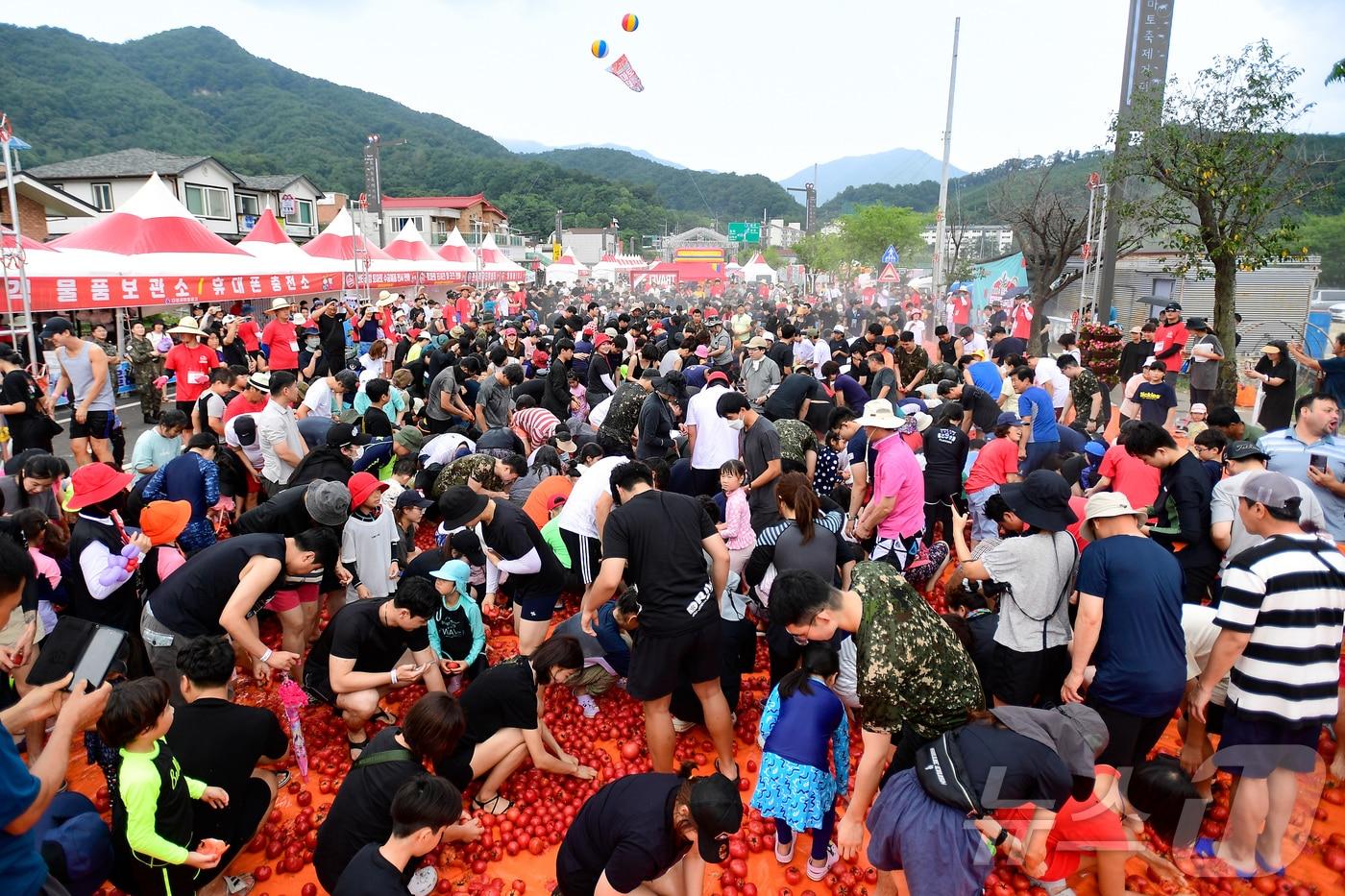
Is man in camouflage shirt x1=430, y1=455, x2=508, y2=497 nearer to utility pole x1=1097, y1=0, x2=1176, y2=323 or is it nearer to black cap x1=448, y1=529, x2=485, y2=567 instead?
black cap x1=448, y1=529, x2=485, y2=567

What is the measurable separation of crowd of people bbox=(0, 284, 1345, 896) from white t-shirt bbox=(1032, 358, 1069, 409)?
1.93 m

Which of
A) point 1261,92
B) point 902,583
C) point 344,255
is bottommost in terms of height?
point 902,583

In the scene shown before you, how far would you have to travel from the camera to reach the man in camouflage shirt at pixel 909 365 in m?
9.69

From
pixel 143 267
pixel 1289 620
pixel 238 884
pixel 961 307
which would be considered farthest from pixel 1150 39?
pixel 238 884

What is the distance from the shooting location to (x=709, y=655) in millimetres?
3707

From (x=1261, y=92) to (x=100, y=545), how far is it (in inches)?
571

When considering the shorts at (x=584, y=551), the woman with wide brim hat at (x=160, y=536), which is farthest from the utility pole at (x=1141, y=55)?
the woman with wide brim hat at (x=160, y=536)

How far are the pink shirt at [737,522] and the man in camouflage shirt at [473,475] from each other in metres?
1.64

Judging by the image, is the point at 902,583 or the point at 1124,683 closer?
the point at 902,583

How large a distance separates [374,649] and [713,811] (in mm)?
2283

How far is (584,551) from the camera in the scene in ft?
17.0

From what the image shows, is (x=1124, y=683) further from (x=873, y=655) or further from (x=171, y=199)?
(x=171, y=199)

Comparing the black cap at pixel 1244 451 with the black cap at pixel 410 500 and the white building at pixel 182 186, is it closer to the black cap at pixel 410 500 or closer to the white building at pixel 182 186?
the black cap at pixel 410 500

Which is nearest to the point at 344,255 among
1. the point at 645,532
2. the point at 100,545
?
the point at 100,545
